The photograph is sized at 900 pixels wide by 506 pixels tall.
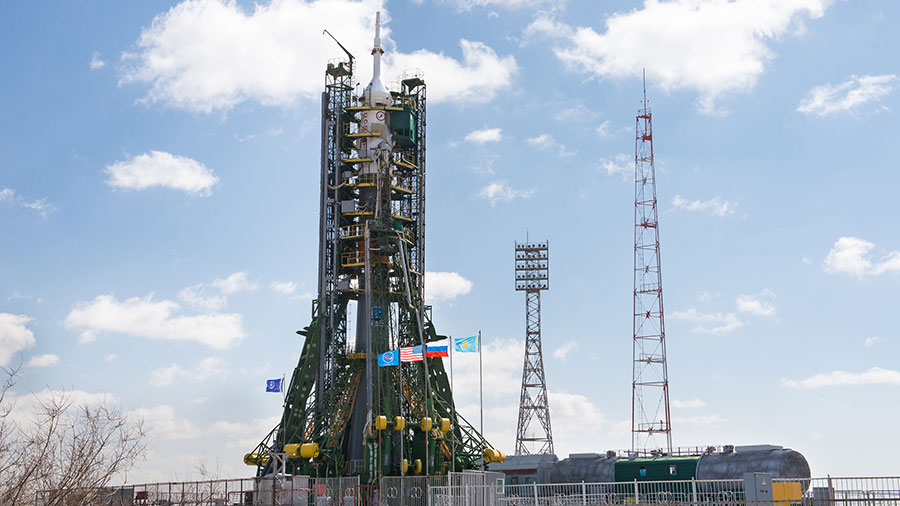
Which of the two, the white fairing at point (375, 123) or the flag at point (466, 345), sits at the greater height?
the white fairing at point (375, 123)

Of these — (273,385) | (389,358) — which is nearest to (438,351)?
(389,358)

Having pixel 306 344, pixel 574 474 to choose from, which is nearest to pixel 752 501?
pixel 574 474

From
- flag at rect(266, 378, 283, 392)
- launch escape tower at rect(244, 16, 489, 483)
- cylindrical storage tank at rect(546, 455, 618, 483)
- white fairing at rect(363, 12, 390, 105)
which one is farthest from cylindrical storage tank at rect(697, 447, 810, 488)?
white fairing at rect(363, 12, 390, 105)

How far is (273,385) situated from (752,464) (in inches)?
1323

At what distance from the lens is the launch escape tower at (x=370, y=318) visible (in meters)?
72.9

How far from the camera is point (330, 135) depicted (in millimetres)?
85562

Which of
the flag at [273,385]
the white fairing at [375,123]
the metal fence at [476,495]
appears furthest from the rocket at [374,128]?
the metal fence at [476,495]

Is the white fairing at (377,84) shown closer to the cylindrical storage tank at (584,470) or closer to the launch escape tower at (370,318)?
the launch escape tower at (370,318)

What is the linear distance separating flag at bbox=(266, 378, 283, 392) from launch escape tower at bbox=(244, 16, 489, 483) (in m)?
5.89

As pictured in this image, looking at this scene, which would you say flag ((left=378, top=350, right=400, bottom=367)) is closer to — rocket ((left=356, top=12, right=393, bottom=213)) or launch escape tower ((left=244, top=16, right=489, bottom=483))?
launch escape tower ((left=244, top=16, right=489, bottom=483))

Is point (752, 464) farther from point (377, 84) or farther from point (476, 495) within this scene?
point (377, 84)

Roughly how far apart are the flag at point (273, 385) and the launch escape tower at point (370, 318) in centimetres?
589

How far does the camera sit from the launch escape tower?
72.9 meters

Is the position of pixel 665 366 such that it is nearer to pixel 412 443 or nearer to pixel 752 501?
pixel 412 443
